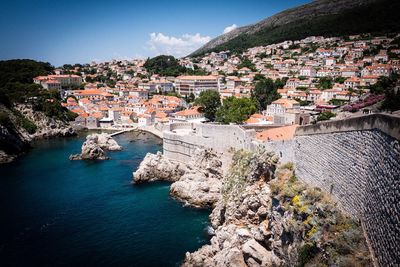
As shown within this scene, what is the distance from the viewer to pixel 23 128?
46938 mm

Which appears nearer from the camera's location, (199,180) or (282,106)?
(199,180)

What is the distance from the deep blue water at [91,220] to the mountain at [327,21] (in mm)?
82899

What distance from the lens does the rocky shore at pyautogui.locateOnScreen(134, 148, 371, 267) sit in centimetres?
838

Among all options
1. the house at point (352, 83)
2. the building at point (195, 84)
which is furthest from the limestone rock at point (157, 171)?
the building at point (195, 84)

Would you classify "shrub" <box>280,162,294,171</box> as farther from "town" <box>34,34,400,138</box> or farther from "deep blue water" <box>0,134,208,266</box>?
"town" <box>34,34,400,138</box>

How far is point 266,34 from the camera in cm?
13438

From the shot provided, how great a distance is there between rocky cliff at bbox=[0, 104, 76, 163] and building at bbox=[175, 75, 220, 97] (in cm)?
2768

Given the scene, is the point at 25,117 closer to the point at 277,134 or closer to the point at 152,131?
the point at 152,131

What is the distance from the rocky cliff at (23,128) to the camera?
37.3 m

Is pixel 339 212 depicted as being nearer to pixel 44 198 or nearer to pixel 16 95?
pixel 44 198

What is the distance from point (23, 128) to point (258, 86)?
115 ft

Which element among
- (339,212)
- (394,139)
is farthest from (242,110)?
(394,139)

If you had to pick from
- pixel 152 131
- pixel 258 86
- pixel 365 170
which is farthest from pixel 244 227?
pixel 258 86

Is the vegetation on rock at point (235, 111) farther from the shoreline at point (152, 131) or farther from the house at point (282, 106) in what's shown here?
the shoreline at point (152, 131)
